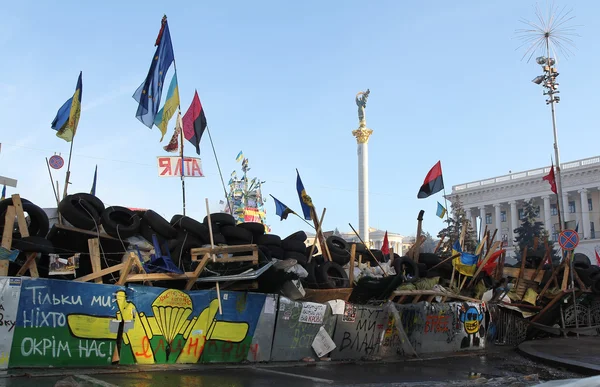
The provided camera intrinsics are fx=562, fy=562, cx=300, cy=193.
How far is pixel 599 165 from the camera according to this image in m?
81.0

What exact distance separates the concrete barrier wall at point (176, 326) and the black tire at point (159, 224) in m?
2.10

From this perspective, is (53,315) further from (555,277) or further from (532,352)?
(555,277)

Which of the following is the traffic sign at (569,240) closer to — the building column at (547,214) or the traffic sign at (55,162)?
the traffic sign at (55,162)

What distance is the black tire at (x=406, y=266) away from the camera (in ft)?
51.6

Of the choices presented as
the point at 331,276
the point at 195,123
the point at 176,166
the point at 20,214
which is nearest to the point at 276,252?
the point at 331,276

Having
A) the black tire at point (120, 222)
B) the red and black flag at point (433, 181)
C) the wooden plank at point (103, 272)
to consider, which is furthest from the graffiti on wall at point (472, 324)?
the wooden plank at point (103, 272)

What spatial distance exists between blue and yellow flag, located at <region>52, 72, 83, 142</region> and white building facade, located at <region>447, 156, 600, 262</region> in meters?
68.7

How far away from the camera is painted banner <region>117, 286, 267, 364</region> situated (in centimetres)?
1030

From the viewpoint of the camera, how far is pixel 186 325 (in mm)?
10859

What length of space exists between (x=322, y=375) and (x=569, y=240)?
11.1 meters

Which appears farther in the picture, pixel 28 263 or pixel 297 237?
pixel 297 237

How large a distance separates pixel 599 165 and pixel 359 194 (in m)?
39.3

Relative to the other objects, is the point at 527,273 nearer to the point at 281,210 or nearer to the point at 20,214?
the point at 281,210

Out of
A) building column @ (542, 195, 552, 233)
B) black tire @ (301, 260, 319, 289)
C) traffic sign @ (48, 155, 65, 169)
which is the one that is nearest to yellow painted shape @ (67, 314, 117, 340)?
black tire @ (301, 260, 319, 289)
